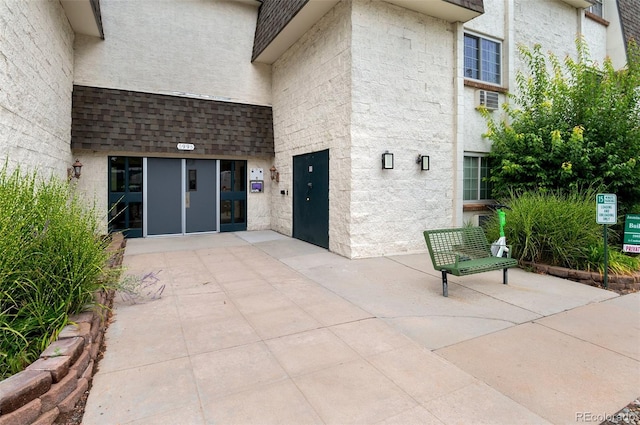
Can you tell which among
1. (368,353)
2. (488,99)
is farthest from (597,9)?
(368,353)

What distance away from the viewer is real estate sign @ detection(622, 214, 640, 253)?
5906 mm

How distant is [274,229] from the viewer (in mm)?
11047

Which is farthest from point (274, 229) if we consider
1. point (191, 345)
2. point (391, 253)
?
point (191, 345)

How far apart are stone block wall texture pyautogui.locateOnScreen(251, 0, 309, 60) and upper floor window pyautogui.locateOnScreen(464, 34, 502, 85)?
479 cm

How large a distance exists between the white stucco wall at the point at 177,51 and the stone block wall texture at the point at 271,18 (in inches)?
19.5

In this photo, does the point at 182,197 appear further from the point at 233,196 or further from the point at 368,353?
the point at 368,353

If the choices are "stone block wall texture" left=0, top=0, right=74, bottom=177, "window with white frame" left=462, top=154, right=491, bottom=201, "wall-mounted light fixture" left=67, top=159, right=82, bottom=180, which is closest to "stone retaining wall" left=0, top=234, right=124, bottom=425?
"stone block wall texture" left=0, top=0, right=74, bottom=177

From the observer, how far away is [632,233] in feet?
19.6

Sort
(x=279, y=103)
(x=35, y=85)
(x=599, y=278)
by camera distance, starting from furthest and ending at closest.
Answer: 1. (x=279, y=103)
2. (x=35, y=85)
3. (x=599, y=278)

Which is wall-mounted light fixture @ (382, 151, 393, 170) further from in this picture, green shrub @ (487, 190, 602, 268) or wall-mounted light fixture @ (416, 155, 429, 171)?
green shrub @ (487, 190, 602, 268)

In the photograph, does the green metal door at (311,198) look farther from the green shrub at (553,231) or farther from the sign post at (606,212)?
the sign post at (606,212)

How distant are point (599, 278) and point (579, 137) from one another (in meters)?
3.20

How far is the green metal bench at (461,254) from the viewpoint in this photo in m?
4.84

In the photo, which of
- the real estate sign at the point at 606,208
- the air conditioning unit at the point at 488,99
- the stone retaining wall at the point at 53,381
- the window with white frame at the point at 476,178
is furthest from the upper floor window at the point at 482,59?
the stone retaining wall at the point at 53,381
